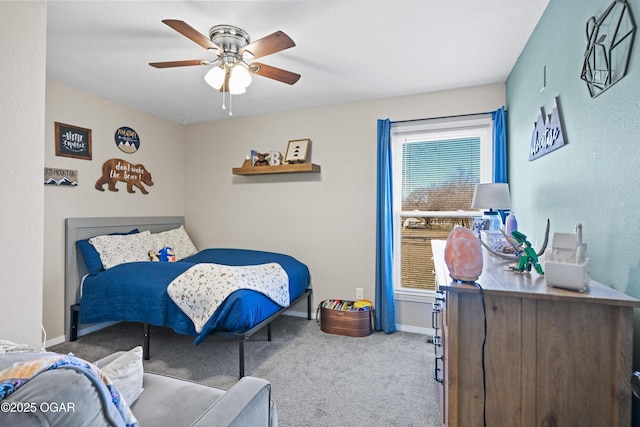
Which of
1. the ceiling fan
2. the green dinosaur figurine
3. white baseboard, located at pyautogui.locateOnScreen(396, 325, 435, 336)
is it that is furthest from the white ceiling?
white baseboard, located at pyautogui.locateOnScreen(396, 325, 435, 336)

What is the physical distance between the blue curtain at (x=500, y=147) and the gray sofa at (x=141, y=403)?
2633mm

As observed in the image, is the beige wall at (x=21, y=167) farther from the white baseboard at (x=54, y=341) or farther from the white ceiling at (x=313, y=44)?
the white baseboard at (x=54, y=341)

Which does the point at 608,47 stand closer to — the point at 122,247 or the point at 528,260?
the point at 528,260

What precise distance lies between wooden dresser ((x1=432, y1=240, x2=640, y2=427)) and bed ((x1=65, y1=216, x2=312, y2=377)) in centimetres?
160

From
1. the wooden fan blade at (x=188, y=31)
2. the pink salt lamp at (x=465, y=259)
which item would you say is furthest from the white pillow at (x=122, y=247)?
the pink salt lamp at (x=465, y=259)

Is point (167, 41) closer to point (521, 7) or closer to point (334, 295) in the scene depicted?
point (521, 7)

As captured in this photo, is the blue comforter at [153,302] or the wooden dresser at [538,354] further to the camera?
the blue comforter at [153,302]

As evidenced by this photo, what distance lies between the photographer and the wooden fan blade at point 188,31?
1.64 m

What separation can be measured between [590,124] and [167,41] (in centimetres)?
259

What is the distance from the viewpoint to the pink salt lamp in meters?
A: 1.13

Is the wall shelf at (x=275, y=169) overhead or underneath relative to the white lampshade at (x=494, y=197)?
overhead

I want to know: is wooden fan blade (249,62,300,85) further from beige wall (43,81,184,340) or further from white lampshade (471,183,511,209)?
beige wall (43,81,184,340)

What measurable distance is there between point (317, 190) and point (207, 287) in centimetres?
177

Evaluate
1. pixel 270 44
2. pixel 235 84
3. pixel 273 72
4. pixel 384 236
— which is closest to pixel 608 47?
pixel 270 44
